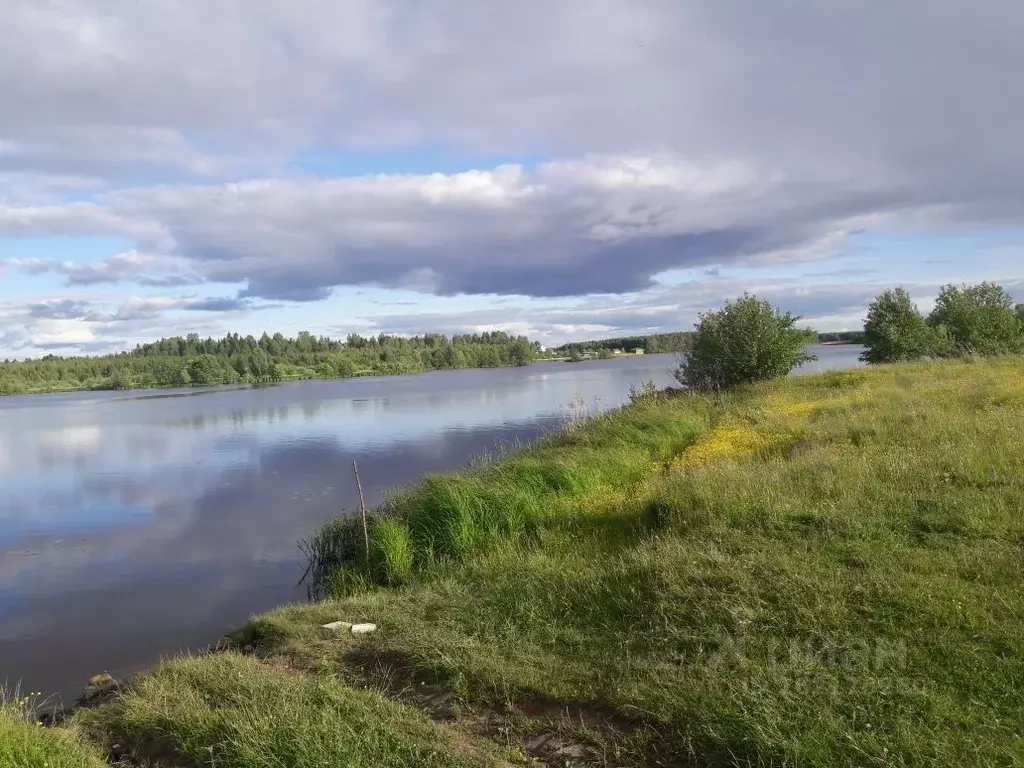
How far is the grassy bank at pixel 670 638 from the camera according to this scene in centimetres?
479

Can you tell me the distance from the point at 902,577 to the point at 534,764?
390cm

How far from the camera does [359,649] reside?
23.6ft

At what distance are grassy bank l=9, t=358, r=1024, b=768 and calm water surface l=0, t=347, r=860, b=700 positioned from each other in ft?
10.8

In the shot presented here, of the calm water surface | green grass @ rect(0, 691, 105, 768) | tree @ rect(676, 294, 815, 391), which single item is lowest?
the calm water surface

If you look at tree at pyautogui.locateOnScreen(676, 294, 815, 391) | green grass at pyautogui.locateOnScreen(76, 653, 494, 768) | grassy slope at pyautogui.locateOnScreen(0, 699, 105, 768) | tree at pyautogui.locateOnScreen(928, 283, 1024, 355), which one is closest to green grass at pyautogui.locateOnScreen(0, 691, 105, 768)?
grassy slope at pyautogui.locateOnScreen(0, 699, 105, 768)

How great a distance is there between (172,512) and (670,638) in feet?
57.2

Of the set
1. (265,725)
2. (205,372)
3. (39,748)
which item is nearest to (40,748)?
(39,748)

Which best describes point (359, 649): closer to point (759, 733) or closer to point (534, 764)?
point (534, 764)

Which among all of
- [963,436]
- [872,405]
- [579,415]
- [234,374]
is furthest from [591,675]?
[234,374]

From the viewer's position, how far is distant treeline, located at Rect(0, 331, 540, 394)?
11219 cm

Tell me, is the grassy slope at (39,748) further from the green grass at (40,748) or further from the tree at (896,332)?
the tree at (896,332)

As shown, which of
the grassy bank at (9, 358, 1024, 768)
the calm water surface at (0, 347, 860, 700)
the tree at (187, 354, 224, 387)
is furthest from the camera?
the tree at (187, 354, 224, 387)

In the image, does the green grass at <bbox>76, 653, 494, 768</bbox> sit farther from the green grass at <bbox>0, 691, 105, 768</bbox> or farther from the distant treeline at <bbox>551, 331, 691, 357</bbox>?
the distant treeline at <bbox>551, 331, 691, 357</bbox>

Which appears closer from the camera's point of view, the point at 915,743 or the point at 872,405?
the point at 915,743
